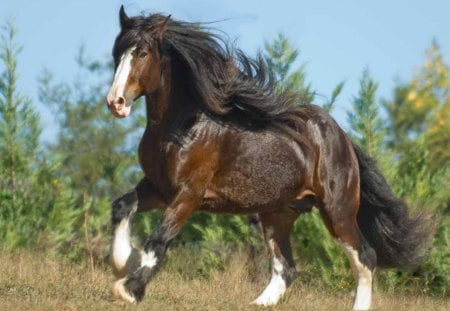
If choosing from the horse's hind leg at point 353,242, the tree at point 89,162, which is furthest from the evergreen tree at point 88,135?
the horse's hind leg at point 353,242

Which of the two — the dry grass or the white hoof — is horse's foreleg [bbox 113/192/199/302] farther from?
the dry grass

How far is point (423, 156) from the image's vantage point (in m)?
15.9

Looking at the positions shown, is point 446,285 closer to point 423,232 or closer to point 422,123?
point 423,232

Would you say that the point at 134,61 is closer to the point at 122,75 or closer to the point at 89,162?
the point at 122,75

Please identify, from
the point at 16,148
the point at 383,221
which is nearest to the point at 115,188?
the point at 16,148

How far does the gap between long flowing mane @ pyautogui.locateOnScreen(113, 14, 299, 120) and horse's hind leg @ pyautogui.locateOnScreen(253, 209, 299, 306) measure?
1171mm

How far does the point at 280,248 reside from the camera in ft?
30.9

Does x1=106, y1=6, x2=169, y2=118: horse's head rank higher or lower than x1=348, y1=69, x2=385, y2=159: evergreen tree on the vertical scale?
higher

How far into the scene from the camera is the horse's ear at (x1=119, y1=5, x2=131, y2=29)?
8156 millimetres

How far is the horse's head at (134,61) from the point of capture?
7602 mm

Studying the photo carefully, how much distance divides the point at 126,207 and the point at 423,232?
383cm

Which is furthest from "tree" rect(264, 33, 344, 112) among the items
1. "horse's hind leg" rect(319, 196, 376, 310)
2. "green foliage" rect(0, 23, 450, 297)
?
"horse's hind leg" rect(319, 196, 376, 310)

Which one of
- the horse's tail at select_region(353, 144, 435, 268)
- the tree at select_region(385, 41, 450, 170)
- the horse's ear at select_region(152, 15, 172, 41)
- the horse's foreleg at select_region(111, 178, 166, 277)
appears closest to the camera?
the horse's foreleg at select_region(111, 178, 166, 277)

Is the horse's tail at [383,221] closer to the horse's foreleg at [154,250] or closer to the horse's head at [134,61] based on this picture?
the horse's foreleg at [154,250]
